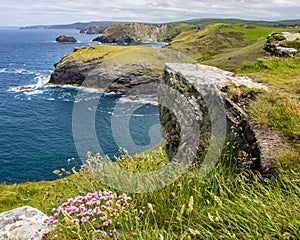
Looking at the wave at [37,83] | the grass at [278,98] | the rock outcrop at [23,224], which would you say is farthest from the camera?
the wave at [37,83]

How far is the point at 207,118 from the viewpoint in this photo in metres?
10.9

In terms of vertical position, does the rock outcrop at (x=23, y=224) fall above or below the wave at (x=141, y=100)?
above

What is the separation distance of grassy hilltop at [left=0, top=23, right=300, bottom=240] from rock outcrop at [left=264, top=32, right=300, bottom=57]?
2477 millimetres

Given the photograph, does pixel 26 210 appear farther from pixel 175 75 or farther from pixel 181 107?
pixel 175 75

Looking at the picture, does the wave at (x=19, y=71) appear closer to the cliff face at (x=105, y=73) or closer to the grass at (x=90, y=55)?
the grass at (x=90, y=55)

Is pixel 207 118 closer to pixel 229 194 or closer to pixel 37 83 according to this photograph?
pixel 229 194

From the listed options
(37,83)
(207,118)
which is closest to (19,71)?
(37,83)

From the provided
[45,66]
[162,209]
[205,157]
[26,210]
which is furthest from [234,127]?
[45,66]

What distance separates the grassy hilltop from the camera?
4109 millimetres

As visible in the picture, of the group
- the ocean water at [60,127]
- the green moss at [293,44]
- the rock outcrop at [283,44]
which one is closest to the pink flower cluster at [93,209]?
the rock outcrop at [283,44]

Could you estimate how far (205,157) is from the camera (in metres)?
7.55

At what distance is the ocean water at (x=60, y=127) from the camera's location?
45312 millimetres

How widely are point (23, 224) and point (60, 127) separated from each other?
5747 cm

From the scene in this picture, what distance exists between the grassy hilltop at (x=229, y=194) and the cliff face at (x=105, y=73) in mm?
80029
